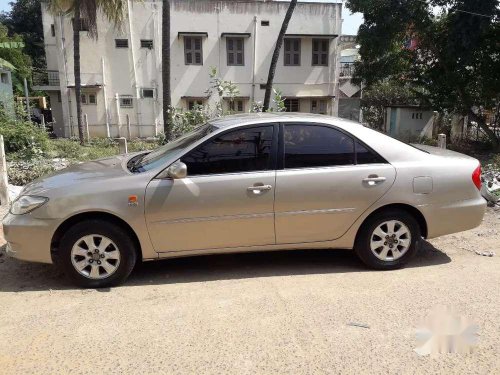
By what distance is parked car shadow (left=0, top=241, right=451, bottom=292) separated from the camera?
4254 millimetres

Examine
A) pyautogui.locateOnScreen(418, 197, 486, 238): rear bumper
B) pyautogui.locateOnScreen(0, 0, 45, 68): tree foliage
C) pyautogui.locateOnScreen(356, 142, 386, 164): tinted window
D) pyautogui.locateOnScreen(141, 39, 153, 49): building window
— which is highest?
pyautogui.locateOnScreen(0, 0, 45, 68): tree foliage

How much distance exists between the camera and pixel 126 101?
25.3 m

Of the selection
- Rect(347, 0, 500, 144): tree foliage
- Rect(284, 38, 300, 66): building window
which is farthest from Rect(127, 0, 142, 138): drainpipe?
Rect(347, 0, 500, 144): tree foliage

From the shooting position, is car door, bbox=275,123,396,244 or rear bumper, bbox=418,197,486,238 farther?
rear bumper, bbox=418,197,486,238

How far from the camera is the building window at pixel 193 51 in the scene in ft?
81.4

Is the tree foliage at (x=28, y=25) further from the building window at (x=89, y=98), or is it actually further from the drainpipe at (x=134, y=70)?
the drainpipe at (x=134, y=70)

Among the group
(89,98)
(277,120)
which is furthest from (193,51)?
(277,120)

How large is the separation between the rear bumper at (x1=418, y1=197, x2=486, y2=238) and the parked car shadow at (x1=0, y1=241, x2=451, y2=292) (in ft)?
1.44

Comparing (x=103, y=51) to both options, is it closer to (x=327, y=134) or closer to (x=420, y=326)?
(x=327, y=134)

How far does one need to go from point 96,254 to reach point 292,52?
23.6 m

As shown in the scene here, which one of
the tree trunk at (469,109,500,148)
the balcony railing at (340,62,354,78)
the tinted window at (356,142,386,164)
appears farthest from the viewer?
the balcony railing at (340,62,354,78)

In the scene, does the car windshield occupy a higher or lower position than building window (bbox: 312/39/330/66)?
lower

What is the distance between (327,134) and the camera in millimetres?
4371

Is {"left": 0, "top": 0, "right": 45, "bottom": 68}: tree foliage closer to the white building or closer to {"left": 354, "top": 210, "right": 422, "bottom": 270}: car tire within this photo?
the white building
